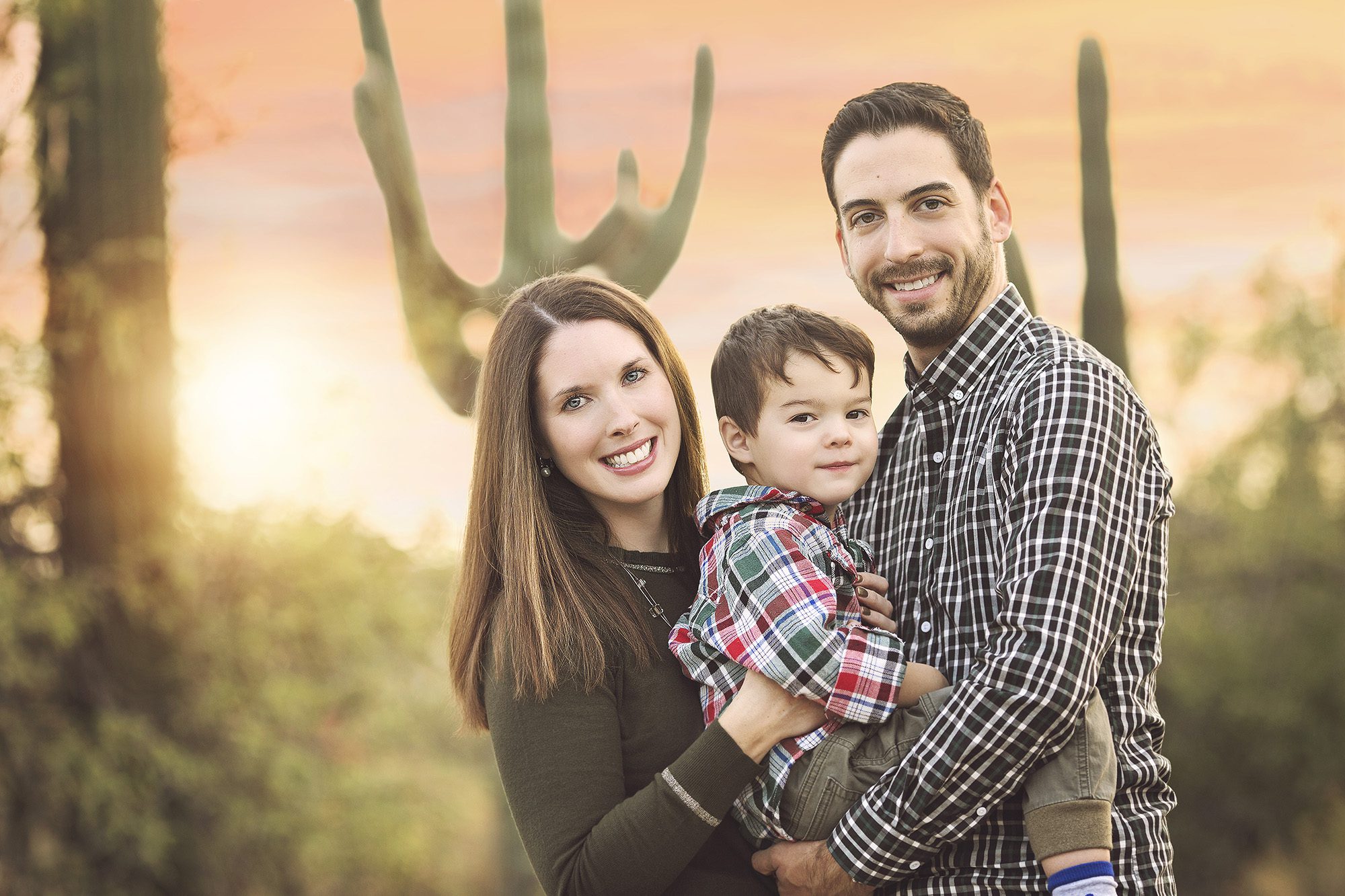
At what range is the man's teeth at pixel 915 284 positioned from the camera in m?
2.48

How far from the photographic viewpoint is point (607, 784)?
7.20ft

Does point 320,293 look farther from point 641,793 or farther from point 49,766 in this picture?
point 641,793

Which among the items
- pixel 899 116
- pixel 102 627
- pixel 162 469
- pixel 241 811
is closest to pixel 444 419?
pixel 162 469

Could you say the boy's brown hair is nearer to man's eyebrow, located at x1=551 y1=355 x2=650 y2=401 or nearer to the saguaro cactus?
man's eyebrow, located at x1=551 y1=355 x2=650 y2=401

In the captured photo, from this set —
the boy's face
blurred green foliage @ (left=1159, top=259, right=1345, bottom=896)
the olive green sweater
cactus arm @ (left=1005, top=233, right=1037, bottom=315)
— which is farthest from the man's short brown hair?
blurred green foliage @ (left=1159, top=259, right=1345, bottom=896)

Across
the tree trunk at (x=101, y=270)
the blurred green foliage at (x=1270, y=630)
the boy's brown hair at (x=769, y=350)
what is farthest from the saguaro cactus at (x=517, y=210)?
the blurred green foliage at (x=1270, y=630)

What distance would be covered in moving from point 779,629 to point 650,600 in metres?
0.36

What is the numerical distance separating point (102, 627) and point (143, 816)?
3.55 ft

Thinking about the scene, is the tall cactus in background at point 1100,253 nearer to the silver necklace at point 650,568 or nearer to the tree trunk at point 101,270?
the silver necklace at point 650,568

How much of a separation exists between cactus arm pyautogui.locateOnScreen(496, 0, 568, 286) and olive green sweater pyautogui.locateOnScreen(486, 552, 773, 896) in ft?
14.0

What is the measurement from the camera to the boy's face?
2.40 metres

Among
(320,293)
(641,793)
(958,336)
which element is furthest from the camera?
(320,293)

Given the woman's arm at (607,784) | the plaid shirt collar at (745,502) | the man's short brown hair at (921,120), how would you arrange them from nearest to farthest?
the woman's arm at (607,784)
the plaid shirt collar at (745,502)
the man's short brown hair at (921,120)

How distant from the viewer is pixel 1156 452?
2.25m
